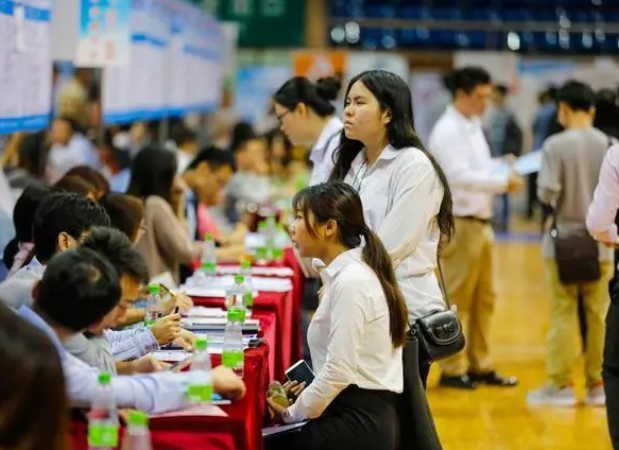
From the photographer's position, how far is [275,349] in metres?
5.13

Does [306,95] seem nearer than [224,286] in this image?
No

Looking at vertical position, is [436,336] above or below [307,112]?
below

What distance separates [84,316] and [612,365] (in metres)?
2.63

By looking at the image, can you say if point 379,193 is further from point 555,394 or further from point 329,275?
point 555,394

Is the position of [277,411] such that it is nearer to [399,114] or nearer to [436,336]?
[436,336]

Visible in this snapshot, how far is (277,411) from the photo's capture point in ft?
12.7

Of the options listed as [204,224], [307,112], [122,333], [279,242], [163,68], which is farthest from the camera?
[163,68]

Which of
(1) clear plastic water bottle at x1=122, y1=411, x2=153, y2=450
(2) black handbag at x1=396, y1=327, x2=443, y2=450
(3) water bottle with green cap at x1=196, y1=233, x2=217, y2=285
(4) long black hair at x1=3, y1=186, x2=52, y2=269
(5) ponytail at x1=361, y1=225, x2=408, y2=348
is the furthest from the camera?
(3) water bottle with green cap at x1=196, y1=233, x2=217, y2=285

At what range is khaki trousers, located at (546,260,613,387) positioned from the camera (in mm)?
6609

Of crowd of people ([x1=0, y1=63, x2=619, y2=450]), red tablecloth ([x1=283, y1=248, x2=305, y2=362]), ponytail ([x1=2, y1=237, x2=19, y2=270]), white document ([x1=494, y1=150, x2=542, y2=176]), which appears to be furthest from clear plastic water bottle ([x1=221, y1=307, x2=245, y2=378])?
white document ([x1=494, y1=150, x2=542, y2=176])

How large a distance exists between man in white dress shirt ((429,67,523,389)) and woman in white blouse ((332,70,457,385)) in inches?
91.8

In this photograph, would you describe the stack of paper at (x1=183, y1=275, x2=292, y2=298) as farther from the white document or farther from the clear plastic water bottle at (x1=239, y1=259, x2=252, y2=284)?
the white document

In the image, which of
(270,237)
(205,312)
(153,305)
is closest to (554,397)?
(270,237)

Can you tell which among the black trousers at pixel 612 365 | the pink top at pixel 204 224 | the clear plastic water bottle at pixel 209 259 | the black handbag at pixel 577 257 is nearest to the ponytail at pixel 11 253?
the clear plastic water bottle at pixel 209 259
